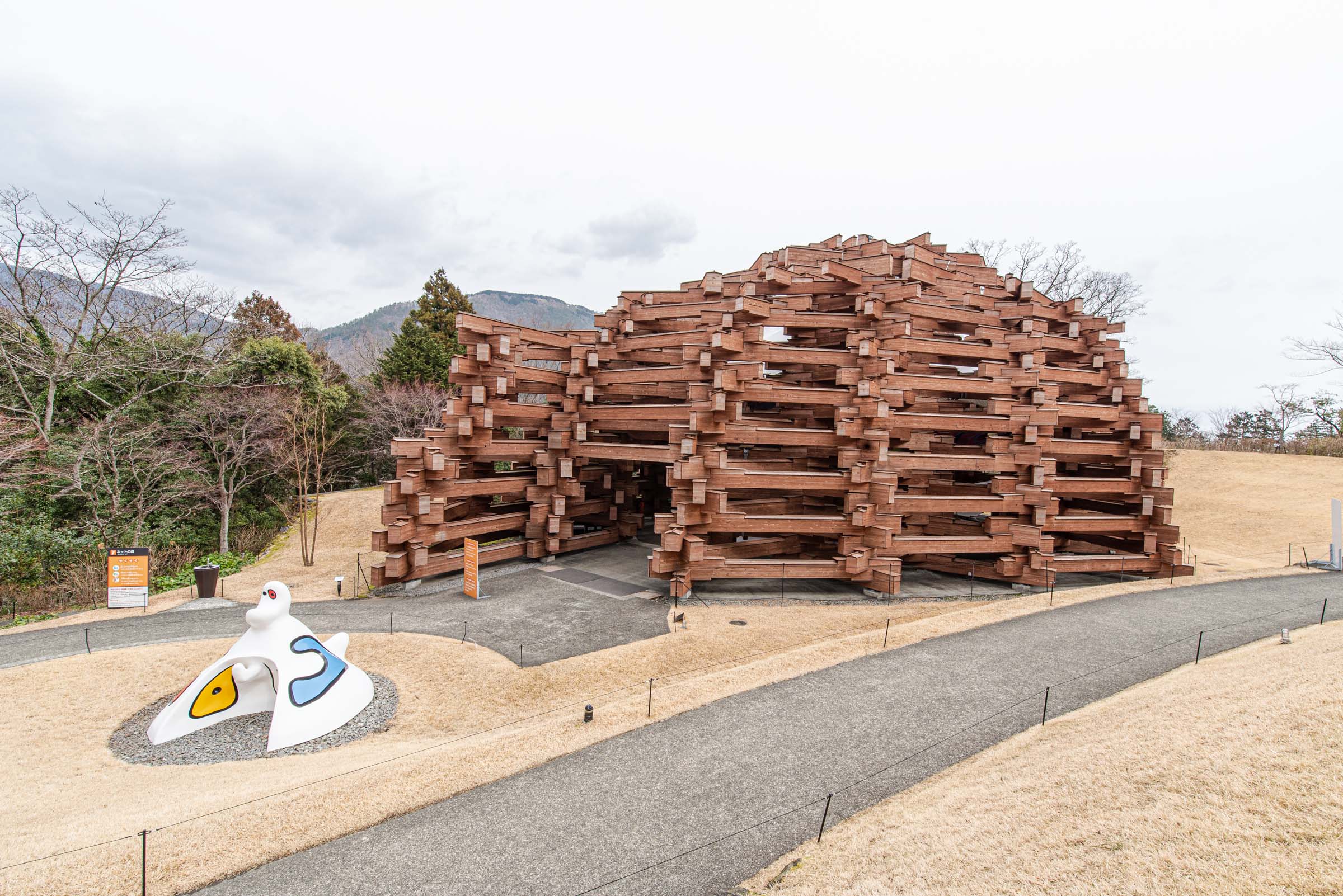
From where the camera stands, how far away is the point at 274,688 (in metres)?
10.1

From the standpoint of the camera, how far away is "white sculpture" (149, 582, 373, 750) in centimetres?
927

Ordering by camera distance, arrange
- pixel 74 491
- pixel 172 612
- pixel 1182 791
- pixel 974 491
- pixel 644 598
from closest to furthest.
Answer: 1. pixel 1182 791
2. pixel 172 612
3. pixel 644 598
4. pixel 74 491
5. pixel 974 491

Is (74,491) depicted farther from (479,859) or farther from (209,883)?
(479,859)

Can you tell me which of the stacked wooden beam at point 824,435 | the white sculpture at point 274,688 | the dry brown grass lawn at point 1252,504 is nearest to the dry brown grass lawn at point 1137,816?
the white sculpture at point 274,688

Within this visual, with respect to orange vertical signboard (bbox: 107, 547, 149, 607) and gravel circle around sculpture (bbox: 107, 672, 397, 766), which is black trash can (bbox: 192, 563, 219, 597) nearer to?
orange vertical signboard (bbox: 107, 547, 149, 607)

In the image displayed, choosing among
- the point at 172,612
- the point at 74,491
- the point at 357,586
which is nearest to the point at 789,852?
the point at 357,586

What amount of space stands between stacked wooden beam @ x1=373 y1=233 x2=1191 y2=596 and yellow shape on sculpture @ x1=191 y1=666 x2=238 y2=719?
26.3 ft

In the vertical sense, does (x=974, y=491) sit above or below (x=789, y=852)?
above

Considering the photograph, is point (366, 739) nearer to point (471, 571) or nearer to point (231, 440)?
point (471, 571)

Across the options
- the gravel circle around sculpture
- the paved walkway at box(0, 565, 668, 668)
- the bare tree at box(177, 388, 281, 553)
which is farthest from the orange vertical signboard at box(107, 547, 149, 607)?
the bare tree at box(177, 388, 281, 553)

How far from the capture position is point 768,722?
375 inches

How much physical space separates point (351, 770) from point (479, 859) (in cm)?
287

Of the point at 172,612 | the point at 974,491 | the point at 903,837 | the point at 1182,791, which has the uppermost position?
the point at 974,491

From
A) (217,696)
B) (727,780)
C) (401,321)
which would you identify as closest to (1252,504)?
(727,780)
